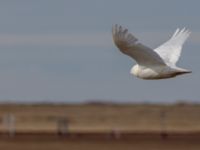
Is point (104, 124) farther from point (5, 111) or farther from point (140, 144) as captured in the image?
point (140, 144)

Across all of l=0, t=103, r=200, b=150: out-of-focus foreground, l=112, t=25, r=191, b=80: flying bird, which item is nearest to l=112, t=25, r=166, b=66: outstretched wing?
l=112, t=25, r=191, b=80: flying bird

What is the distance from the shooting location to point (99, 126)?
70.8 m

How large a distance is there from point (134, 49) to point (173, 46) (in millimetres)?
2017

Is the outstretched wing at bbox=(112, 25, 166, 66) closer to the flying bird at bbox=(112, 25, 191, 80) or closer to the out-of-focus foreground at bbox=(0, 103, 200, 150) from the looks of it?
the flying bird at bbox=(112, 25, 191, 80)

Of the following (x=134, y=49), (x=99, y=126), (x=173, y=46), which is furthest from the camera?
(x=99, y=126)

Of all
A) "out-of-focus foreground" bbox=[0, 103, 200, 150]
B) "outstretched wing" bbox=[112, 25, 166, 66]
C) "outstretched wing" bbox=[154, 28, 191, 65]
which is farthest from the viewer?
"out-of-focus foreground" bbox=[0, 103, 200, 150]

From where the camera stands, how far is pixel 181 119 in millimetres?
79375

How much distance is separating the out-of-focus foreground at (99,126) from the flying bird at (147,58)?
23622 mm

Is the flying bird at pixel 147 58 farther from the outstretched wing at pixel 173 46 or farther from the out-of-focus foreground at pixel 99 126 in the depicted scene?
the out-of-focus foreground at pixel 99 126

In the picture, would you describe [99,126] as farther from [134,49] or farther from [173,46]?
[134,49]

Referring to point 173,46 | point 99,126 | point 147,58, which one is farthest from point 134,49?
point 99,126

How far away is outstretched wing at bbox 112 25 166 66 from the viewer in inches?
814

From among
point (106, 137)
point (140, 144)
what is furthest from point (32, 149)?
point (106, 137)

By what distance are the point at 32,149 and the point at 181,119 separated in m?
34.7
